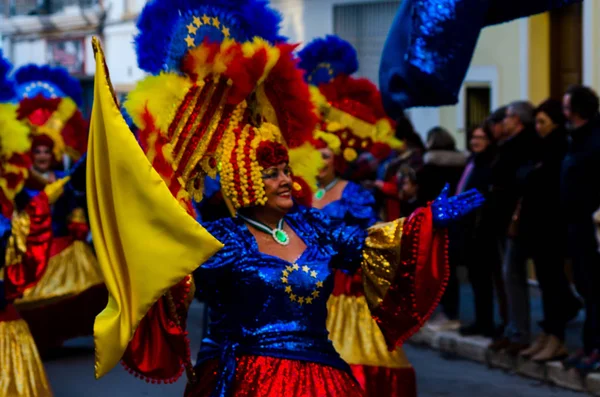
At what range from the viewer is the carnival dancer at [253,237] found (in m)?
4.91

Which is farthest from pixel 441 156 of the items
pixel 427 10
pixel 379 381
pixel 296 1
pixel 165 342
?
pixel 296 1

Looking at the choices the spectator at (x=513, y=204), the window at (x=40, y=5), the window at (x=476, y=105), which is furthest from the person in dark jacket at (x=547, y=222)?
the window at (x=40, y=5)

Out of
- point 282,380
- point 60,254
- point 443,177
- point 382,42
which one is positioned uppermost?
point 382,42

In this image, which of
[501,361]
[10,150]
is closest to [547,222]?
[501,361]

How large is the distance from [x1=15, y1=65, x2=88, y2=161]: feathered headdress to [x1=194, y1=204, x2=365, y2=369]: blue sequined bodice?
5.66 meters

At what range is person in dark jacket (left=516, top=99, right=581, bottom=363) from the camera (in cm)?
871

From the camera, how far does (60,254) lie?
1007 centimetres

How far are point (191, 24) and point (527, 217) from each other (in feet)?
13.6

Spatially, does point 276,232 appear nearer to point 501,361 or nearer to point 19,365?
point 19,365

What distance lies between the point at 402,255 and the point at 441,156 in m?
5.86

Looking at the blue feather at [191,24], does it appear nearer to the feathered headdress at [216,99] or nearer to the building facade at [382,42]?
the feathered headdress at [216,99]

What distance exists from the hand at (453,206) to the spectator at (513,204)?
4.10 m

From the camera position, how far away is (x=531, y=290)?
1229 cm

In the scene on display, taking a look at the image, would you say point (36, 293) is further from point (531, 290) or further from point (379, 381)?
point (531, 290)
